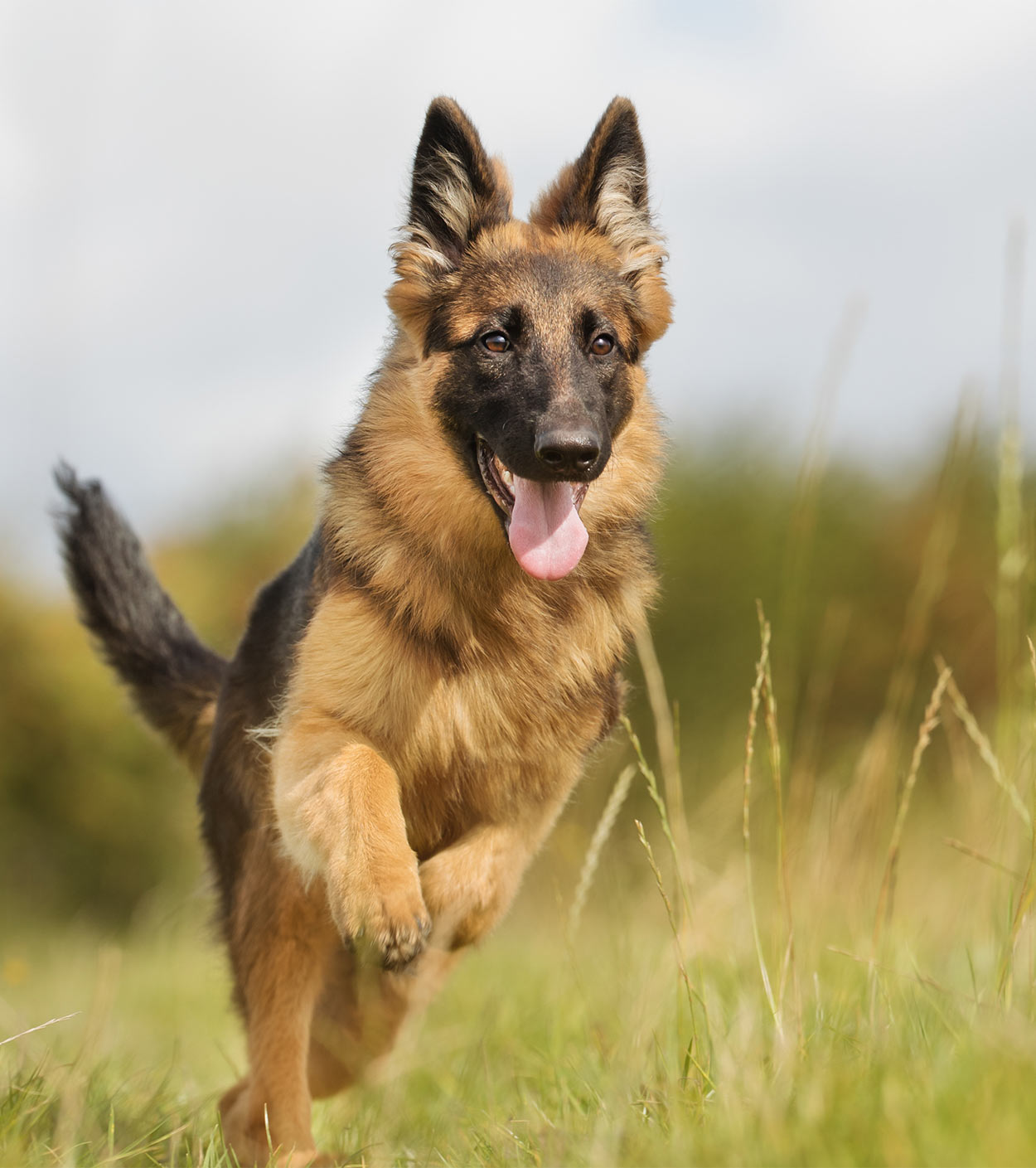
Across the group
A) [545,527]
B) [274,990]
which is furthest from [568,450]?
[274,990]

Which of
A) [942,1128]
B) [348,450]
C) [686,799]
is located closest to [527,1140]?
[942,1128]

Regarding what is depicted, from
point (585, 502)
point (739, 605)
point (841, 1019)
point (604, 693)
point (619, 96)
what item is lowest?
point (739, 605)

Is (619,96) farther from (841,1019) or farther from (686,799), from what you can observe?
(686,799)

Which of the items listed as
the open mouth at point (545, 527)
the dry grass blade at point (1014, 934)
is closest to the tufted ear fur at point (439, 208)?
the open mouth at point (545, 527)

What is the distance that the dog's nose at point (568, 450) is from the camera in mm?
3631

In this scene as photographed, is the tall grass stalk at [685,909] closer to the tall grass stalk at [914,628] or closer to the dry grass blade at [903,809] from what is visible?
the dry grass blade at [903,809]

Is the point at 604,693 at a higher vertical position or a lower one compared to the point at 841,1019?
higher

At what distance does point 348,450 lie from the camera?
4391 mm

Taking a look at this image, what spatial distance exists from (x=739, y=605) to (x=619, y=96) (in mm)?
11335

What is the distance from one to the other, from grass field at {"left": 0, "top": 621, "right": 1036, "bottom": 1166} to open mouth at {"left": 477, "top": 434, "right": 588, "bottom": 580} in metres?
0.76

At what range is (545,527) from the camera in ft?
12.8

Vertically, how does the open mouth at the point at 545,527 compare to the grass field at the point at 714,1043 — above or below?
above

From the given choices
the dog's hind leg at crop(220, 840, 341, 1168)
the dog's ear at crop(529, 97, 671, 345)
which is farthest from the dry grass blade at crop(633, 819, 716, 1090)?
the dog's ear at crop(529, 97, 671, 345)

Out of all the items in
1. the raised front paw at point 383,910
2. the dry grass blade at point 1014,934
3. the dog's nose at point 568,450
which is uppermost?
the dog's nose at point 568,450
